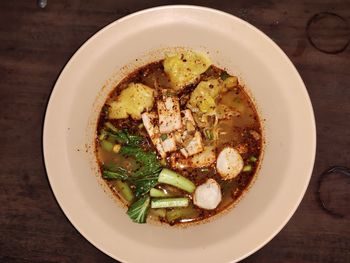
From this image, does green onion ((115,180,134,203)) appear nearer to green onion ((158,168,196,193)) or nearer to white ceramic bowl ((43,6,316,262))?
white ceramic bowl ((43,6,316,262))

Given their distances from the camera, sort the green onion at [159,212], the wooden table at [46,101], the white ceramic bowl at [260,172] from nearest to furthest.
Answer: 1. the white ceramic bowl at [260,172]
2. the wooden table at [46,101]
3. the green onion at [159,212]

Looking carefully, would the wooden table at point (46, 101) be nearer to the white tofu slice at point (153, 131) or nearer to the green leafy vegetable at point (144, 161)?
the green leafy vegetable at point (144, 161)

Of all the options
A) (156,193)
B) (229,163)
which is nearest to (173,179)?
(156,193)

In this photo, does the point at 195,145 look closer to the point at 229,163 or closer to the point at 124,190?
the point at 229,163

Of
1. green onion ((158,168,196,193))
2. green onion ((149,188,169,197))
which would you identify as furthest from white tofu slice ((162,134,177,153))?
green onion ((149,188,169,197))

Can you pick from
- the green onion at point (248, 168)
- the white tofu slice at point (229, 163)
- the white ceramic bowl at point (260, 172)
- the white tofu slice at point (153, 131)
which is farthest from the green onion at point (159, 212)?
the green onion at point (248, 168)

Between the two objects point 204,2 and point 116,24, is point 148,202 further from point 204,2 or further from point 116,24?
point 204,2

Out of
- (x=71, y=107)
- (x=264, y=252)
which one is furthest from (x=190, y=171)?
(x=71, y=107)

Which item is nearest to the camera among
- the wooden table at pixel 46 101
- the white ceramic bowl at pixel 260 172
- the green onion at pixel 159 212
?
the white ceramic bowl at pixel 260 172
